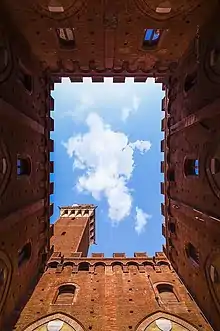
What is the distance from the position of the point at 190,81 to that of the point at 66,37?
670 centimetres

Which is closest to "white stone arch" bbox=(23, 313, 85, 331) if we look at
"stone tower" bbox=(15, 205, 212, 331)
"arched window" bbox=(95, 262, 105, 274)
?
"stone tower" bbox=(15, 205, 212, 331)

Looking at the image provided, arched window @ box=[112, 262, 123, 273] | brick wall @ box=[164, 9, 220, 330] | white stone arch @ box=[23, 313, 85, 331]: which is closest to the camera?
brick wall @ box=[164, 9, 220, 330]

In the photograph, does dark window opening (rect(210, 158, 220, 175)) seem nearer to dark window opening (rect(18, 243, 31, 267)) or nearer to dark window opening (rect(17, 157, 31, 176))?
dark window opening (rect(17, 157, 31, 176))

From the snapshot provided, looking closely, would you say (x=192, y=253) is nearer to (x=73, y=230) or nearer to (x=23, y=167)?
(x=23, y=167)

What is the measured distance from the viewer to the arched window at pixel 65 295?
594 inches

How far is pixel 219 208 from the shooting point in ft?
37.3

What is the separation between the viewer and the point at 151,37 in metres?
15.3

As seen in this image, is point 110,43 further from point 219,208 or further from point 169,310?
point 169,310

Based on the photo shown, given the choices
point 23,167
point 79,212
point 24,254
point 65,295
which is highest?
point 79,212

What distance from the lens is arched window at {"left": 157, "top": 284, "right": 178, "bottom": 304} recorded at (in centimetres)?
1518

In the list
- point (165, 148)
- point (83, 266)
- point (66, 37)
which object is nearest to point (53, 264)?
point (83, 266)

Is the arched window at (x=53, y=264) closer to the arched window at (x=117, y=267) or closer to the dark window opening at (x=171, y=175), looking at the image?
the arched window at (x=117, y=267)

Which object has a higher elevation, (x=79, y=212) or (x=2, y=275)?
(x=79, y=212)

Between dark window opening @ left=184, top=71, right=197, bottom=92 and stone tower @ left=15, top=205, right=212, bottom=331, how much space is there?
1054 centimetres
